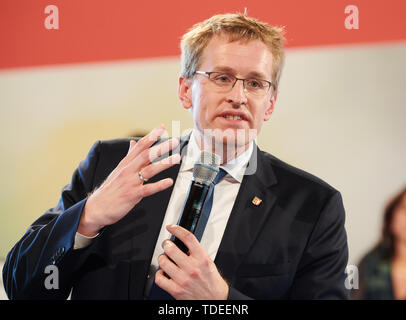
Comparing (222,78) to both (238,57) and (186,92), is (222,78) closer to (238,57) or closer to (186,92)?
(238,57)

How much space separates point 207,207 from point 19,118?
169 centimetres

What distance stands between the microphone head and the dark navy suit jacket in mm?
345

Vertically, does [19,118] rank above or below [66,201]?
above

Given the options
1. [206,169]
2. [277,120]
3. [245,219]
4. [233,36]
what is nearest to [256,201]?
[245,219]

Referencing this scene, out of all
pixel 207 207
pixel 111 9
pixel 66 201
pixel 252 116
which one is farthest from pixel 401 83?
pixel 66 201

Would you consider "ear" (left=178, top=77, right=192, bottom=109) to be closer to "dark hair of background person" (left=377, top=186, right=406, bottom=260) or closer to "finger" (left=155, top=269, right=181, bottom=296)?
"finger" (left=155, top=269, right=181, bottom=296)

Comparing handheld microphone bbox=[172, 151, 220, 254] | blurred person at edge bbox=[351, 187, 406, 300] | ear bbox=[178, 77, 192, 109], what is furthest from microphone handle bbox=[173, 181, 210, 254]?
blurred person at edge bbox=[351, 187, 406, 300]

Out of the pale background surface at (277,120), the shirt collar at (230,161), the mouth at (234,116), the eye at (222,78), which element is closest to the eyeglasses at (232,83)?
the eye at (222,78)

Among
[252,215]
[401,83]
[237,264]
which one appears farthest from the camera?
[401,83]

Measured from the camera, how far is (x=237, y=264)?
138cm

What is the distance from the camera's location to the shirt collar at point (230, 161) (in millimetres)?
1601

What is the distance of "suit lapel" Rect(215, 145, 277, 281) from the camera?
138 cm

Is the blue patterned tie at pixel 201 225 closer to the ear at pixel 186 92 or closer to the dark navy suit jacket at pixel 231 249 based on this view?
the dark navy suit jacket at pixel 231 249

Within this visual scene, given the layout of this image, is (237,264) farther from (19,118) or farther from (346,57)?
(19,118)
